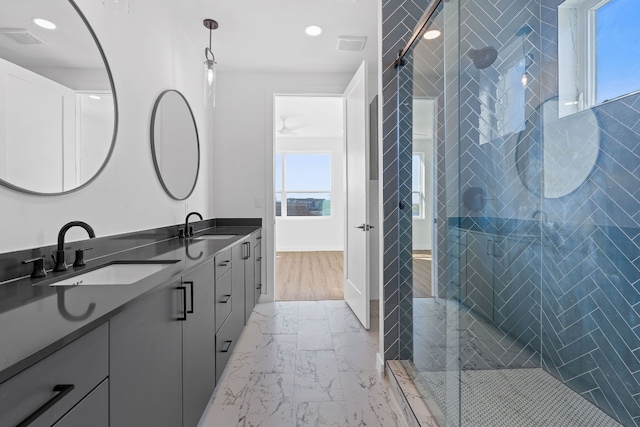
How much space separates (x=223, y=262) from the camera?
1944 mm

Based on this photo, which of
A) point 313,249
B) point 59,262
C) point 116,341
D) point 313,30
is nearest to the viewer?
point 116,341

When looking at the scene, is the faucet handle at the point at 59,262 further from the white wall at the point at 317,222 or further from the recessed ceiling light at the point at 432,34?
the white wall at the point at 317,222

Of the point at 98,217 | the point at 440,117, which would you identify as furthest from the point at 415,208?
the point at 98,217

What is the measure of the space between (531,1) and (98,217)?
2.88 m

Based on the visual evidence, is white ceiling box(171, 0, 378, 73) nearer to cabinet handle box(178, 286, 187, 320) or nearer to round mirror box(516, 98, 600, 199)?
round mirror box(516, 98, 600, 199)

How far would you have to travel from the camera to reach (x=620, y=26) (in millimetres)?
1614

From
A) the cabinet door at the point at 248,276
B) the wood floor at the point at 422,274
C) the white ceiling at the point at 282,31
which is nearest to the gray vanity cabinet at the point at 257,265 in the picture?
the cabinet door at the point at 248,276

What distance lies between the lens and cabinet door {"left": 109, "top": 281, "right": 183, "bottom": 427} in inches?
33.8

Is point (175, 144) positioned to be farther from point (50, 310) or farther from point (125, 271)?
point (50, 310)

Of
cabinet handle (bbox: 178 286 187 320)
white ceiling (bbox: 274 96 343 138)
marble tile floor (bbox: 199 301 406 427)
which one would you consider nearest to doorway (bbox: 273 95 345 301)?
white ceiling (bbox: 274 96 343 138)

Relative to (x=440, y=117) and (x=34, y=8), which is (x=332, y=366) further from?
(x=34, y=8)

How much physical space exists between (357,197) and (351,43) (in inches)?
57.9

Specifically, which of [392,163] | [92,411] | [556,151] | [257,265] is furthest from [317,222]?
[92,411]

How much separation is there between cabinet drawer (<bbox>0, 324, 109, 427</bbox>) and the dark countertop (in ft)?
0.10
